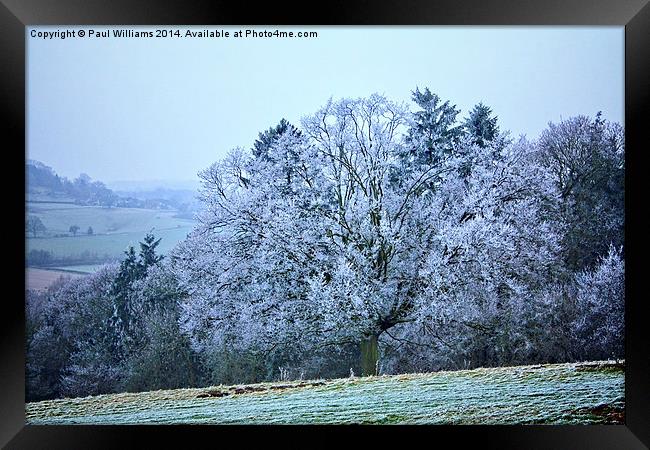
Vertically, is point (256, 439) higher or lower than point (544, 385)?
lower

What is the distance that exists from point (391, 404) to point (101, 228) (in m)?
2.86

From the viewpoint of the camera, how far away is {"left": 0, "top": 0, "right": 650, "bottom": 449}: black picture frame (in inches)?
217

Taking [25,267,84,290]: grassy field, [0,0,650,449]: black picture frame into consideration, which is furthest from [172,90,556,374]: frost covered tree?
[25,267,84,290]: grassy field

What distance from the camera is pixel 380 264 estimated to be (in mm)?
5793

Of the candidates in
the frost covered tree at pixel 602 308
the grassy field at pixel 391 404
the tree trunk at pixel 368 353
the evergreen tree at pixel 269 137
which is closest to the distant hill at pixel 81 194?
the evergreen tree at pixel 269 137

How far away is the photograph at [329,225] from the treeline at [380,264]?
0.02 metres

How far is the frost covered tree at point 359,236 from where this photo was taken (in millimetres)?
5762

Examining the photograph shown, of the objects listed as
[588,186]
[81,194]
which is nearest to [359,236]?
[588,186]

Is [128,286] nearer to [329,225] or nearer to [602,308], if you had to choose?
[329,225]

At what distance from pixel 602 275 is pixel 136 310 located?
3950mm
